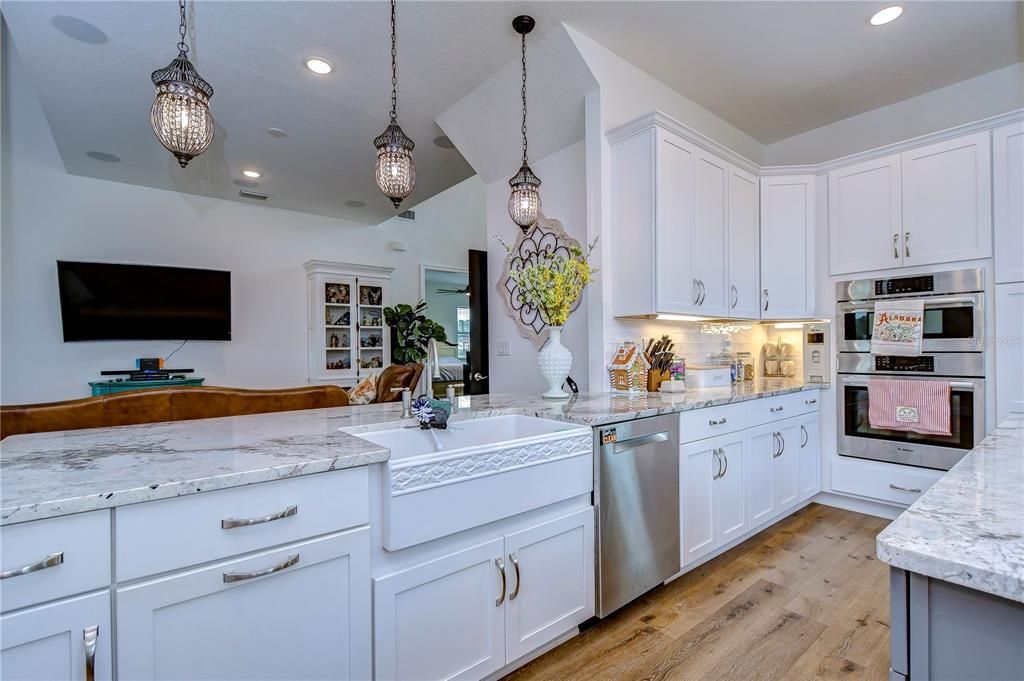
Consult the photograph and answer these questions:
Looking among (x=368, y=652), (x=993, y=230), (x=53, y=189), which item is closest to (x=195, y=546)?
(x=368, y=652)

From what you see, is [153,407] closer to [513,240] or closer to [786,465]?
[513,240]

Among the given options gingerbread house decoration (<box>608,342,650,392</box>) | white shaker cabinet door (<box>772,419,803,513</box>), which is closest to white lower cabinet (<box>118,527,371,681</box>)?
gingerbread house decoration (<box>608,342,650,392</box>)

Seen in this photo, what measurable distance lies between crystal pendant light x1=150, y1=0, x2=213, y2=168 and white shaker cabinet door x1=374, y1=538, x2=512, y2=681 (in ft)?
6.17

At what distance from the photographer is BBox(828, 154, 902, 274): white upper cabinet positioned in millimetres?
3072

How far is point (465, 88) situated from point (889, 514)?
418cm

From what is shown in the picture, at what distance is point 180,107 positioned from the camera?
1811 mm

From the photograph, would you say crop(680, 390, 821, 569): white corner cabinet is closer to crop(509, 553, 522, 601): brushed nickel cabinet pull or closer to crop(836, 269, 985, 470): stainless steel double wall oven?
crop(836, 269, 985, 470): stainless steel double wall oven

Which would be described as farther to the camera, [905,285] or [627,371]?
[905,285]

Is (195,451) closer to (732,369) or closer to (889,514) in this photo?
(732,369)

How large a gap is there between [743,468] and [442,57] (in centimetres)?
312

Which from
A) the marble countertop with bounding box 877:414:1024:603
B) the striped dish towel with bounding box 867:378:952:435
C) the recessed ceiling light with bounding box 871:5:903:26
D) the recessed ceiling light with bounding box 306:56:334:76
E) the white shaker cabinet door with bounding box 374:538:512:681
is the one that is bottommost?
the white shaker cabinet door with bounding box 374:538:512:681

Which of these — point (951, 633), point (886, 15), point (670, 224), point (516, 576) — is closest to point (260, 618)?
point (516, 576)

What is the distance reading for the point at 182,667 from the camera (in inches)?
41.5

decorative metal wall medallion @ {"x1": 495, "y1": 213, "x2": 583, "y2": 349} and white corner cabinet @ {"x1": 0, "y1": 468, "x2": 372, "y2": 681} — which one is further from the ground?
decorative metal wall medallion @ {"x1": 495, "y1": 213, "x2": 583, "y2": 349}
